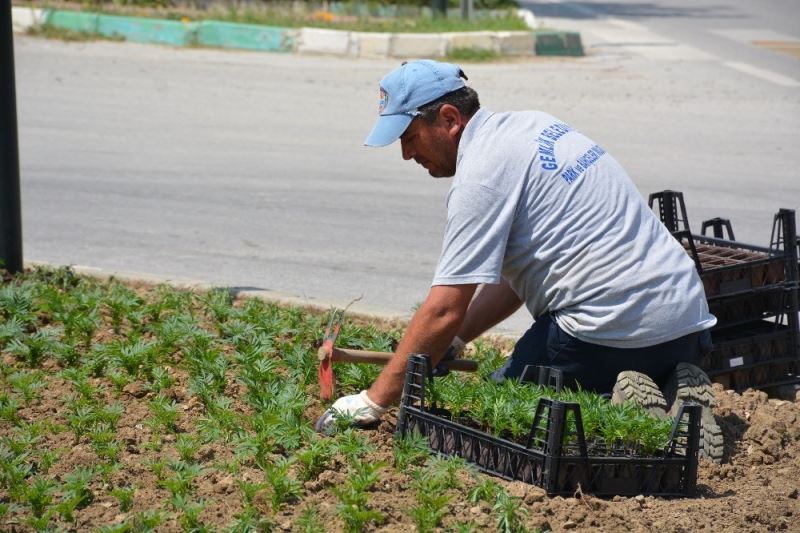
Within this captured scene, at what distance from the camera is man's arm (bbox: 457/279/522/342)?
4.68 m

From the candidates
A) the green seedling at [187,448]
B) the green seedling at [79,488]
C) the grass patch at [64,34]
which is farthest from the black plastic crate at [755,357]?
the grass patch at [64,34]

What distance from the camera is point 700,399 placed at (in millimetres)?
4141

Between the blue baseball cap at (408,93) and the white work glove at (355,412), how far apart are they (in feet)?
3.04

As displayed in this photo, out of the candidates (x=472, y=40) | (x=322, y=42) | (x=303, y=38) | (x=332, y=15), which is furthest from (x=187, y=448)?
(x=332, y=15)

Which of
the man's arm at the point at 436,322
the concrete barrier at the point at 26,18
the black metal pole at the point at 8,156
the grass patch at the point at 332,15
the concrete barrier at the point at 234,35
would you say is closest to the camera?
the man's arm at the point at 436,322

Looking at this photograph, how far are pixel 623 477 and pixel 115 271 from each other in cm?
406

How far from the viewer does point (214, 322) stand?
5625 mm

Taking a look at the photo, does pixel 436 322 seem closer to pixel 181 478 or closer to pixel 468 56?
pixel 181 478

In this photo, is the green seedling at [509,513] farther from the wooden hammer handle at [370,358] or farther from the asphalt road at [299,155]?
the asphalt road at [299,155]

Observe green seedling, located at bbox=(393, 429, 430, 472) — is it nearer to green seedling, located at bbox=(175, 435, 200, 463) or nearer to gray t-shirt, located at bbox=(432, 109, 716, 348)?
gray t-shirt, located at bbox=(432, 109, 716, 348)

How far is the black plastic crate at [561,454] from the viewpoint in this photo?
3.60 meters

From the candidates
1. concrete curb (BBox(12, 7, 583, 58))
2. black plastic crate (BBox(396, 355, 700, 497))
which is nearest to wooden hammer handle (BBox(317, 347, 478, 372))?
black plastic crate (BBox(396, 355, 700, 497))

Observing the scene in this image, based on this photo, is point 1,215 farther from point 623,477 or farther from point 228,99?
point 228,99

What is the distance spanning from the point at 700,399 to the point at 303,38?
1360 cm
